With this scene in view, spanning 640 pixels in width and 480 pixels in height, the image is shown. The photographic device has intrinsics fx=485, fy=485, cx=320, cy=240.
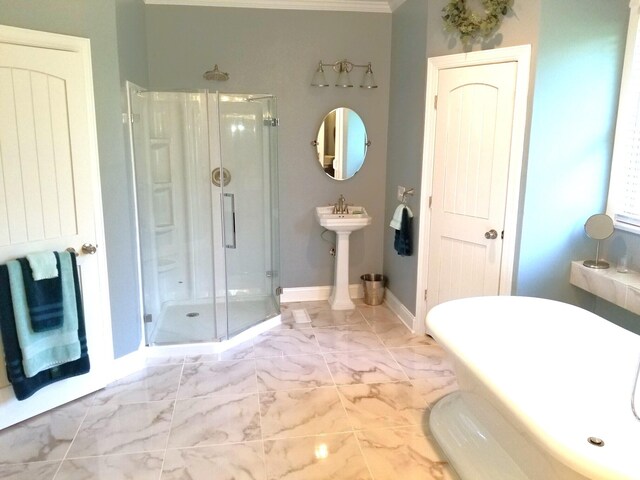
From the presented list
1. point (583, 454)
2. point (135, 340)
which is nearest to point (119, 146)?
point (135, 340)

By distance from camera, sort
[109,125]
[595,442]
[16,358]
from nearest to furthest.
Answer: [595,442]
[16,358]
[109,125]

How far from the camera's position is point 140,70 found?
3811 millimetres

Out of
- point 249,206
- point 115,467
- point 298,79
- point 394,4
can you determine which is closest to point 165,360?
point 115,467

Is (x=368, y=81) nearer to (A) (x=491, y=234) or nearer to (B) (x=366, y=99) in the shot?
(B) (x=366, y=99)

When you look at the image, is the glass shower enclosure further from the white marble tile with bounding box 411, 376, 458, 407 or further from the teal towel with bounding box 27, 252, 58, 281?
the white marble tile with bounding box 411, 376, 458, 407

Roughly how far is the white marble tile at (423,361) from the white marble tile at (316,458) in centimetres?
89

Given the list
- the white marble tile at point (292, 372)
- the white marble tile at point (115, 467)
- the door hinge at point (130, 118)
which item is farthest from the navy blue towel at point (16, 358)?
the white marble tile at point (292, 372)

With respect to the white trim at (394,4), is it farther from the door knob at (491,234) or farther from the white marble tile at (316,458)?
the white marble tile at (316,458)

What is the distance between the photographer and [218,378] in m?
3.25

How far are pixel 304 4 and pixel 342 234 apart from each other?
206 cm

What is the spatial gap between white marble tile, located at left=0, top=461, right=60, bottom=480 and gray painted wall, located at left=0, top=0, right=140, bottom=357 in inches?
35.1

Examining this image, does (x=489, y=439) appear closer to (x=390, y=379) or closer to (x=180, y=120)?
(x=390, y=379)

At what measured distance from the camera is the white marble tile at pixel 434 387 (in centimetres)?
300

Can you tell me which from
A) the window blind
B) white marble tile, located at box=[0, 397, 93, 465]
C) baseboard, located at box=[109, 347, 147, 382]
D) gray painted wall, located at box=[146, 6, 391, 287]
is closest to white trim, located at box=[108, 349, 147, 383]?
baseboard, located at box=[109, 347, 147, 382]
